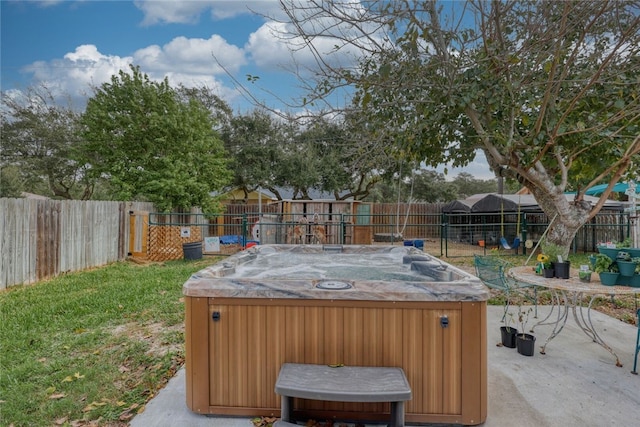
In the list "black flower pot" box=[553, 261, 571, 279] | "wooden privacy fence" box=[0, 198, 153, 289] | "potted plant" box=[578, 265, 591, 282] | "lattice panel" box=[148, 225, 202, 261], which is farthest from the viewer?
"lattice panel" box=[148, 225, 202, 261]

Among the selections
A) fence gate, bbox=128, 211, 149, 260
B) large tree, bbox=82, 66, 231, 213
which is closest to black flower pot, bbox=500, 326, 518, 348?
fence gate, bbox=128, 211, 149, 260

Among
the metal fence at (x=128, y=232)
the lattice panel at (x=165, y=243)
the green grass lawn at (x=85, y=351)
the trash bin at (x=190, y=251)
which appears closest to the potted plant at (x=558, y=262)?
the green grass lawn at (x=85, y=351)

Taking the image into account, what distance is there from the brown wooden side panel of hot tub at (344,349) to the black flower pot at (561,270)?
1.48 m

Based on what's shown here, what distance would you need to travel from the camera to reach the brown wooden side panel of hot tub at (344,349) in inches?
79.8

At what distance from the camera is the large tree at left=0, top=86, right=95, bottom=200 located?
531 inches

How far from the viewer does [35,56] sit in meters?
9.51

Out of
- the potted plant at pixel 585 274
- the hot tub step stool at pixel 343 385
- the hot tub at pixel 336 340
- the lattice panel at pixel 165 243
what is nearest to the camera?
the hot tub step stool at pixel 343 385

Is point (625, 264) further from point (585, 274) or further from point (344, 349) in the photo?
point (344, 349)

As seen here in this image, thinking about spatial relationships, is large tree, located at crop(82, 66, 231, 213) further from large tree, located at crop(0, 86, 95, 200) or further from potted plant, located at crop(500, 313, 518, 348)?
potted plant, located at crop(500, 313, 518, 348)

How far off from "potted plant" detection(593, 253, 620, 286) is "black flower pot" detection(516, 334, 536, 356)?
2.36ft

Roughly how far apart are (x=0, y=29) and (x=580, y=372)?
9604 millimetres

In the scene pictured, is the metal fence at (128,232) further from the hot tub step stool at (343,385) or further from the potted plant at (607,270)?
the hot tub step stool at (343,385)

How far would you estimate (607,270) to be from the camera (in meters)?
2.75

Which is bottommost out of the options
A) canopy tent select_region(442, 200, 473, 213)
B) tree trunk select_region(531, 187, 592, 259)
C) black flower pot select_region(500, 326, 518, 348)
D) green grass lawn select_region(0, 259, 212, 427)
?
green grass lawn select_region(0, 259, 212, 427)
